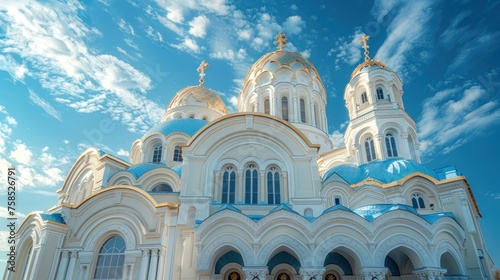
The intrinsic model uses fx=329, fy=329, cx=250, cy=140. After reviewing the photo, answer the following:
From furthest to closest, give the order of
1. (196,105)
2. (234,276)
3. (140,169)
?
(196,105)
(140,169)
(234,276)

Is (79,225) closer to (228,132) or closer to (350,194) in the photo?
(228,132)

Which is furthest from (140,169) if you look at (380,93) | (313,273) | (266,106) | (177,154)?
(380,93)

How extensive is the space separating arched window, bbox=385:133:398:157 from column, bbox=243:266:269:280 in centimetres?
1246

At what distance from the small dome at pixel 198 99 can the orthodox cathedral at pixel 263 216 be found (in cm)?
949

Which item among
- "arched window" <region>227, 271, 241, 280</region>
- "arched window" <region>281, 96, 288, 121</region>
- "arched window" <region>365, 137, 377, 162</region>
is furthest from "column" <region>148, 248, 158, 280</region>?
"arched window" <region>281, 96, 288, 121</region>

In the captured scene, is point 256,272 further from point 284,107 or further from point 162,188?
point 284,107

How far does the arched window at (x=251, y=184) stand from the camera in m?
15.2

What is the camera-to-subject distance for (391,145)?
68.7 feet

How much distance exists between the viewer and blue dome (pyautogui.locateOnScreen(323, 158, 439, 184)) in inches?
706

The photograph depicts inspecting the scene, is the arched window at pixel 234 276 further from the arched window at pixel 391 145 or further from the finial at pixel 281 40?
the finial at pixel 281 40

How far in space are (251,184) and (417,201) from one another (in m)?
8.87

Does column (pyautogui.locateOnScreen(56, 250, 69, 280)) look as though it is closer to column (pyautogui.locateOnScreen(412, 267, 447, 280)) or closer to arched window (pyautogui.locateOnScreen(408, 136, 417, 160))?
column (pyautogui.locateOnScreen(412, 267, 447, 280))

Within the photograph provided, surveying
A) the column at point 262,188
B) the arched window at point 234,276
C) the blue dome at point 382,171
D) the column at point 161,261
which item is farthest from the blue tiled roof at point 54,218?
the blue dome at point 382,171

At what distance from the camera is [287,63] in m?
28.0
